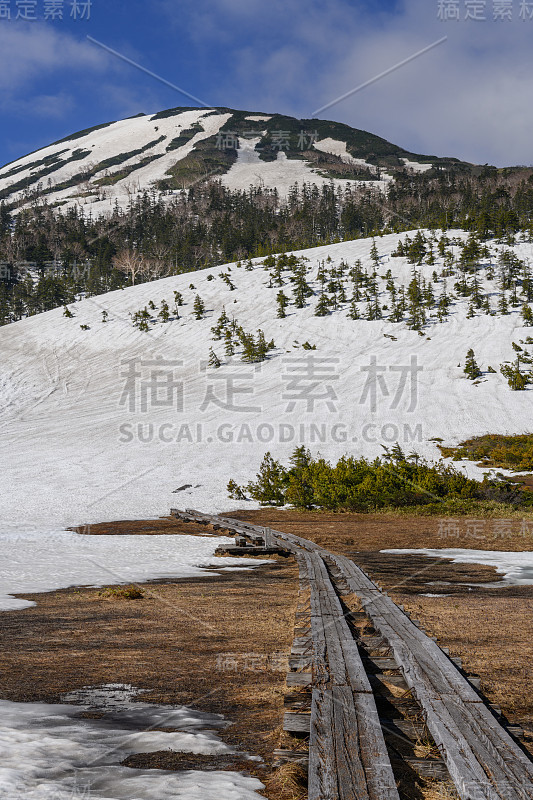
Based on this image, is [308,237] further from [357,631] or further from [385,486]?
[357,631]

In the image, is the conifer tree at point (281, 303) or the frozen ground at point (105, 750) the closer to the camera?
the frozen ground at point (105, 750)

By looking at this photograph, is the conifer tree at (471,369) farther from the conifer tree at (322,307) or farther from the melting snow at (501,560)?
the melting snow at (501,560)

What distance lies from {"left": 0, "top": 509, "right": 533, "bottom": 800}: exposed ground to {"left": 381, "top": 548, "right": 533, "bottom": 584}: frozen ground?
58cm

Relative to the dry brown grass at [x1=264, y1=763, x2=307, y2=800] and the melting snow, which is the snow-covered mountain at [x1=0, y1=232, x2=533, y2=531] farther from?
the dry brown grass at [x1=264, y1=763, x2=307, y2=800]

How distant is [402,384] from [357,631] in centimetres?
4498

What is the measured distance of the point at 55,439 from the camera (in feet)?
142

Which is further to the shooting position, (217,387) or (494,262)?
(494,262)

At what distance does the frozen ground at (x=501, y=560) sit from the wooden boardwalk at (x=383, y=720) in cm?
674

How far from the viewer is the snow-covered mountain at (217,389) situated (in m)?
33.7

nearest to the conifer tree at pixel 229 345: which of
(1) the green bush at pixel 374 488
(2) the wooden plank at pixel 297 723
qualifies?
(1) the green bush at pixel 374 488

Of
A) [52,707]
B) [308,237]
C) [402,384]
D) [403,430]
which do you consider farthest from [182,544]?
[308,237]

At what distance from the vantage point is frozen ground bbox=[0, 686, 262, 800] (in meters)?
3.04
